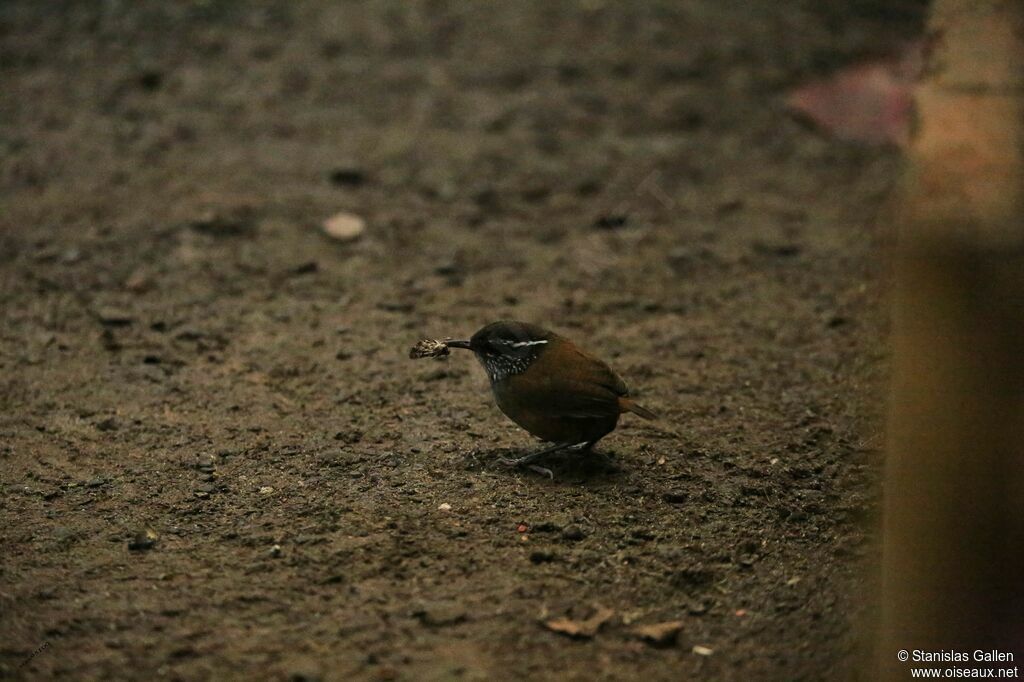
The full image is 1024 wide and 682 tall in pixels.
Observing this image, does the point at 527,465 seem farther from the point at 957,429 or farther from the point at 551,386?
the point at 957,429

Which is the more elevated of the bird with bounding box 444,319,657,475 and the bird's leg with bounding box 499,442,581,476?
the bird with bounding box 444,319,657,475

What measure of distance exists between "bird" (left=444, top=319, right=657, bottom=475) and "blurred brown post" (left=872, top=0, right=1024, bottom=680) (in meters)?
1.32

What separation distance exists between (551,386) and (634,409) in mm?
274

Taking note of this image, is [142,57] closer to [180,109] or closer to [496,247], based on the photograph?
[180,109]

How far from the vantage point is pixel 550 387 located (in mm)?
3738

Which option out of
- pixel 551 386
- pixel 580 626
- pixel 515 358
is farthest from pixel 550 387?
pixel 580 626

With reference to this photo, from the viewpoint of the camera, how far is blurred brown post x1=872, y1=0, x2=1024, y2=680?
7.45 ft

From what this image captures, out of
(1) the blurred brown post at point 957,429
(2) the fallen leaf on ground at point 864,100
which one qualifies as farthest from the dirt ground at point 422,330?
(1) the blurred brown post at point 957,429

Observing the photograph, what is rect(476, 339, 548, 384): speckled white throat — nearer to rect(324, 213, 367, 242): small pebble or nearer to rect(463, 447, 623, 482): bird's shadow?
rect(463, 447, 623, 482): bird's shadow

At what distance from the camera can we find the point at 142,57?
24.5 ft

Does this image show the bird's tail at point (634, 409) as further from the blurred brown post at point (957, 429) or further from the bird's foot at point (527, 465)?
the blurred brown post at point (957, 429)

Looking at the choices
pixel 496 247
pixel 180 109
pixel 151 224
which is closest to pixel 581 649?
pixel 496 247

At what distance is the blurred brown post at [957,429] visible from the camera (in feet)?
7.45

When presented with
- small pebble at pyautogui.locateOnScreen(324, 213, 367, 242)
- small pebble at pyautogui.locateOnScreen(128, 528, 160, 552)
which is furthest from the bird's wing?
small pebble at pyautogui.locateOnScreen(324, 213, 367, 242)
